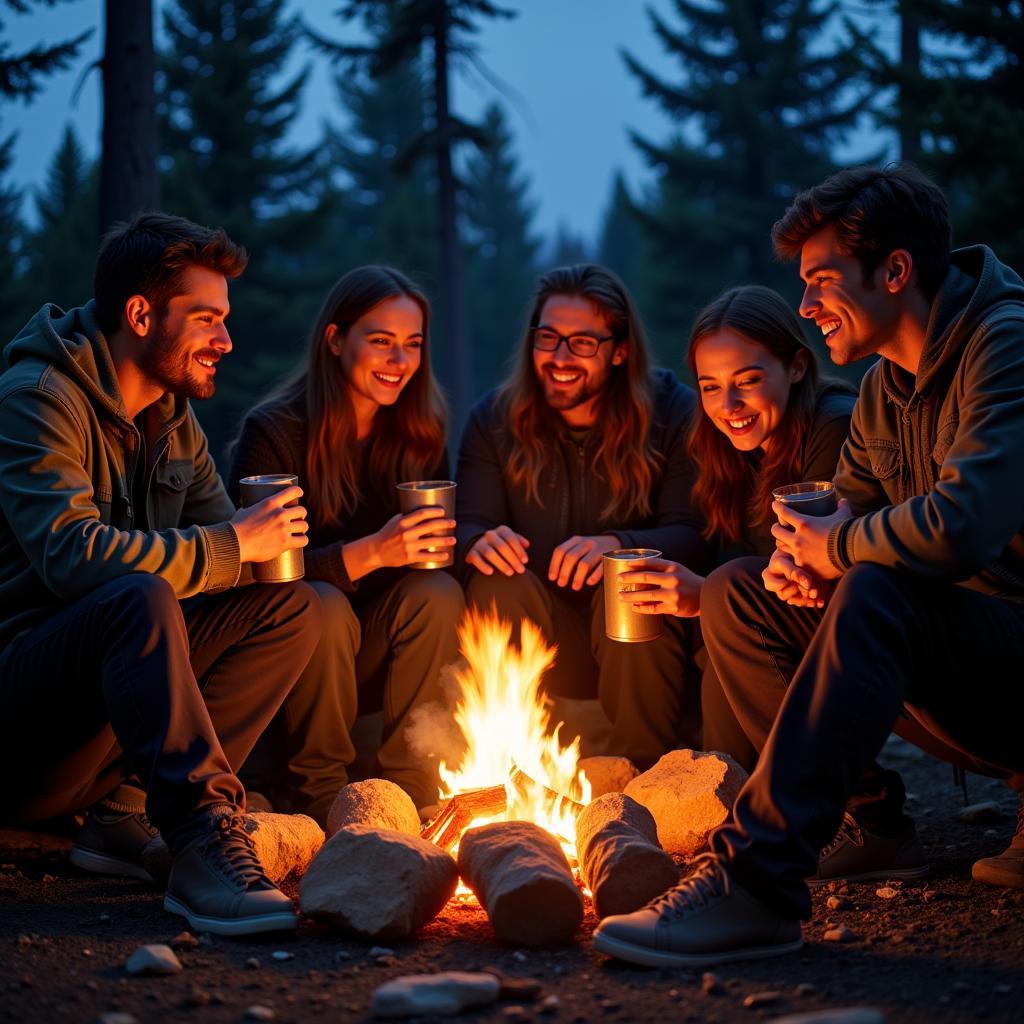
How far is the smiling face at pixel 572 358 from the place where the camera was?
4613 millimetres

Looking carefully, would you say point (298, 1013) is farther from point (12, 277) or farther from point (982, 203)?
point (12, 277)

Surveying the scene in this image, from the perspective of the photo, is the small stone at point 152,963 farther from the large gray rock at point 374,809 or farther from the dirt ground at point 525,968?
the large gray rock at point 374,809

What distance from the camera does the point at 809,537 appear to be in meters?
3.15

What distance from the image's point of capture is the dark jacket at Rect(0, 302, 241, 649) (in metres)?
3.25

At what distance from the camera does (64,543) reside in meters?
3.21

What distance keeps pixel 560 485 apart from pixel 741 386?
1.01 meters

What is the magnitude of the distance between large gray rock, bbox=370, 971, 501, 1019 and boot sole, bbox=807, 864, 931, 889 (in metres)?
1.25

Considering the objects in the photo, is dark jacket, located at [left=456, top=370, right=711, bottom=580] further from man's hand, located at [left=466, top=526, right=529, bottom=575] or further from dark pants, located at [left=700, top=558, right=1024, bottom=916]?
dark pants, located at [left=700, top=558, right=1024, bottom=916]

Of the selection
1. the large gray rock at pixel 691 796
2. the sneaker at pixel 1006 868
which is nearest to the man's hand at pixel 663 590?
the large gray rock at pixel 691 796

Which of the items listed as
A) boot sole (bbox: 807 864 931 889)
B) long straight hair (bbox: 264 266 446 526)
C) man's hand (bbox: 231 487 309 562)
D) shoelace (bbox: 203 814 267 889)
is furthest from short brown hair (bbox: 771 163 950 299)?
shoelace (bbox: 203 814 267 889)

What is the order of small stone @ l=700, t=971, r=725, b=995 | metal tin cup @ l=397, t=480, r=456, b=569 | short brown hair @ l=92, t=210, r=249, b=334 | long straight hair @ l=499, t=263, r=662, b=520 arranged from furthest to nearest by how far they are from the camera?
long straight hair @ l=499, t=263, r=662, b=520, metal tin cup @ l=397, t=480, r=456, b=569, short brown hair @ l=92, t=210, r=249, b=334, small stone @ l=700, t=971, r=725, b=995

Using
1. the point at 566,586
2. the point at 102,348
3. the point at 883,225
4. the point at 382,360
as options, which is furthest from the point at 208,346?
the point at 883,225

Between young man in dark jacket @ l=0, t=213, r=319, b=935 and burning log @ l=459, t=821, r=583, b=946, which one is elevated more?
young man in dark jacket @ l=0, t=213, r=319, b=935

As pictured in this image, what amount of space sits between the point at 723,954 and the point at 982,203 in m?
11.2
